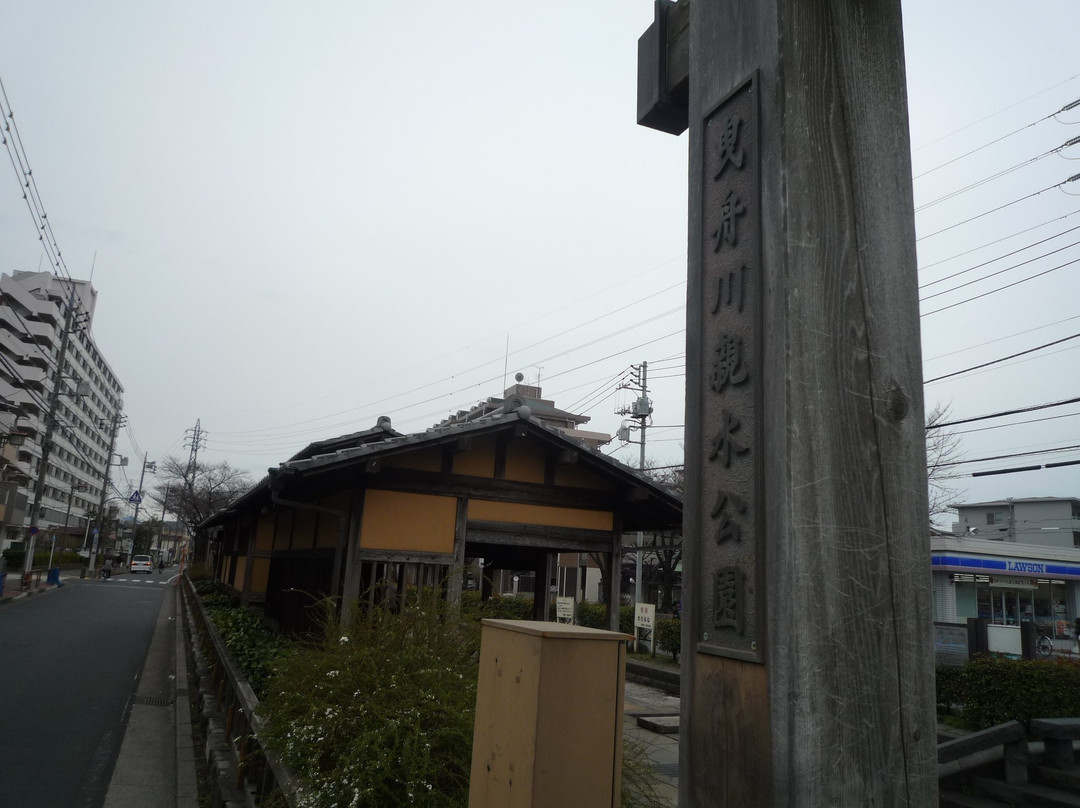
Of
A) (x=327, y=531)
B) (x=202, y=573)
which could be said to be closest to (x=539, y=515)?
(x=327, y=531)

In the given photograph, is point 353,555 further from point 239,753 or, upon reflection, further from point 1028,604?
point 1028,604

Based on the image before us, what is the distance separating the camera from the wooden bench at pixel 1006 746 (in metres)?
7.36

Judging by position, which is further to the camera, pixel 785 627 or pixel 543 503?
pixel 543 503

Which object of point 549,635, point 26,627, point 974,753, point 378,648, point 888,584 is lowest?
point 26,627

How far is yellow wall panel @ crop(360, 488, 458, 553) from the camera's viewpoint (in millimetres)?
10258

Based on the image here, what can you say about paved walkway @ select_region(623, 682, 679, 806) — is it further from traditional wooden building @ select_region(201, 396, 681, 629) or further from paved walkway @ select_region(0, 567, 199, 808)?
paved walkway @ select_region(0, 567, 199, 808)

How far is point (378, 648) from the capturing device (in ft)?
17.4

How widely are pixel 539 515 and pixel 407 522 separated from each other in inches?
87.5

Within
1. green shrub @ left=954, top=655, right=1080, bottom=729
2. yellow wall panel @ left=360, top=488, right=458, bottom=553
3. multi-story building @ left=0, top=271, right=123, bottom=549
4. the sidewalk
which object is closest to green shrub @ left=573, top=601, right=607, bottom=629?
the sidewalk

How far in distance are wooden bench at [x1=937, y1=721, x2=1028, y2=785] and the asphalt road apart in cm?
906

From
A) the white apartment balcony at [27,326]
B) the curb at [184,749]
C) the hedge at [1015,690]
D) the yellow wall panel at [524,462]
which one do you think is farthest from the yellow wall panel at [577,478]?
the white apartment balcony at [27,326]

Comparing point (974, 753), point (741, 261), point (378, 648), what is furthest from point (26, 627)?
point (741, 261)

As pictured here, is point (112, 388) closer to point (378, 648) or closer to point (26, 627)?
point (26, 627)

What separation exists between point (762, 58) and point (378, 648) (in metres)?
4.64
